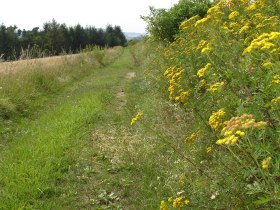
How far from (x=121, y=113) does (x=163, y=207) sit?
478 centimetres

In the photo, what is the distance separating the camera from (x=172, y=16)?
11.7 meters

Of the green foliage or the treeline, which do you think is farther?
the treeline

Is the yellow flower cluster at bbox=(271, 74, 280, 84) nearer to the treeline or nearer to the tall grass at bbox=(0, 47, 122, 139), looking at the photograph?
the tall grass at bbox=(0, 47, 122, 139)

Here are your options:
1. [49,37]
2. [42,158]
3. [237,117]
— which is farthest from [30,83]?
[49,37]

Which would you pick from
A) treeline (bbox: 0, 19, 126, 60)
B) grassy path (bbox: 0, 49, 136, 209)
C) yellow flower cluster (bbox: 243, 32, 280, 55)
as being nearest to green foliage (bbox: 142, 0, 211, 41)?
grassy path (bbox: 0, 49, 136, 209)

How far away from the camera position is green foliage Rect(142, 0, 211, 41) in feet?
37.2

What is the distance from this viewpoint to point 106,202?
3.96 metres

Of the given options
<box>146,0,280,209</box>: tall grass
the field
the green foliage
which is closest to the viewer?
<box>146,0,280,209</box>: tall grass

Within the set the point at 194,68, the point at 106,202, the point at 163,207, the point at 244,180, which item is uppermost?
the point at 194,68

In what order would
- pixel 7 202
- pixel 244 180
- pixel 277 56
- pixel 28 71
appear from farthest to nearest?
Result: 1. pixel 28 71
2. pixel 7 202
3. pixel 244 180
4. pixel 277 56

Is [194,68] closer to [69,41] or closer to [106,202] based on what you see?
[106,202]

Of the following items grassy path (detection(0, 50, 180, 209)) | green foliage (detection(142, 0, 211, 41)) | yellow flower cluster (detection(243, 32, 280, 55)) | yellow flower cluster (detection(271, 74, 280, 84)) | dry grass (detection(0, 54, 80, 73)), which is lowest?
grassy path (detection(0, 50, 180, 209))

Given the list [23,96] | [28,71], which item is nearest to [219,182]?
[23,96]

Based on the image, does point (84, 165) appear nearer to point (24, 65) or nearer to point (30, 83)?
point (30, 83)
